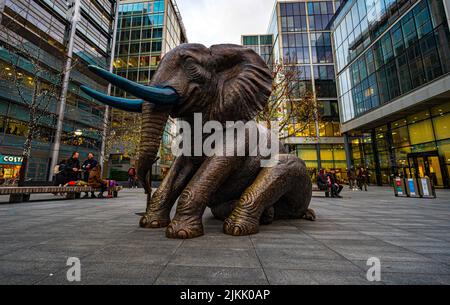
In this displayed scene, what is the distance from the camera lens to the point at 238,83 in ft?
8.09

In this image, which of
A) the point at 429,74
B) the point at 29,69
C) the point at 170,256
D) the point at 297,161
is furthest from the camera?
the point at 29,69

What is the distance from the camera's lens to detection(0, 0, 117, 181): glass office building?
18516 mm

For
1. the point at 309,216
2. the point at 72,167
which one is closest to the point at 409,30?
the point at 309,216

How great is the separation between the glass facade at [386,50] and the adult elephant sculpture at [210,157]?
17686 millimetres

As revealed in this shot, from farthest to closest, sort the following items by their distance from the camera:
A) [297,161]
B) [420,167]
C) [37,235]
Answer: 1. [420,167]
2. [297,161]
3. [37,235]

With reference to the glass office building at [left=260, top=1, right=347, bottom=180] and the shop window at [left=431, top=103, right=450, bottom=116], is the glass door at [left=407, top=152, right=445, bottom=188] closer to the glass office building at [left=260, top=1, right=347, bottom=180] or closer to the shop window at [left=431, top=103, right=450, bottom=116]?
the shop window at [left=431, top=103, right=450, bottom=116]

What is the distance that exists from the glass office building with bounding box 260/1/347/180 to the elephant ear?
94.5 ft

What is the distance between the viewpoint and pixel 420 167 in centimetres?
1680

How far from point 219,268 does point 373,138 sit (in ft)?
85.0

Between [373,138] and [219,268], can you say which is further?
[373,138]

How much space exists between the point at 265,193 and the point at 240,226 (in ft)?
1.45

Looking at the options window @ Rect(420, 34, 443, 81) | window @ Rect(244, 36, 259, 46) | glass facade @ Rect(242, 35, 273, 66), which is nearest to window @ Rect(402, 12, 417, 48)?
window @ Rect(420, 34, 443, 81)
